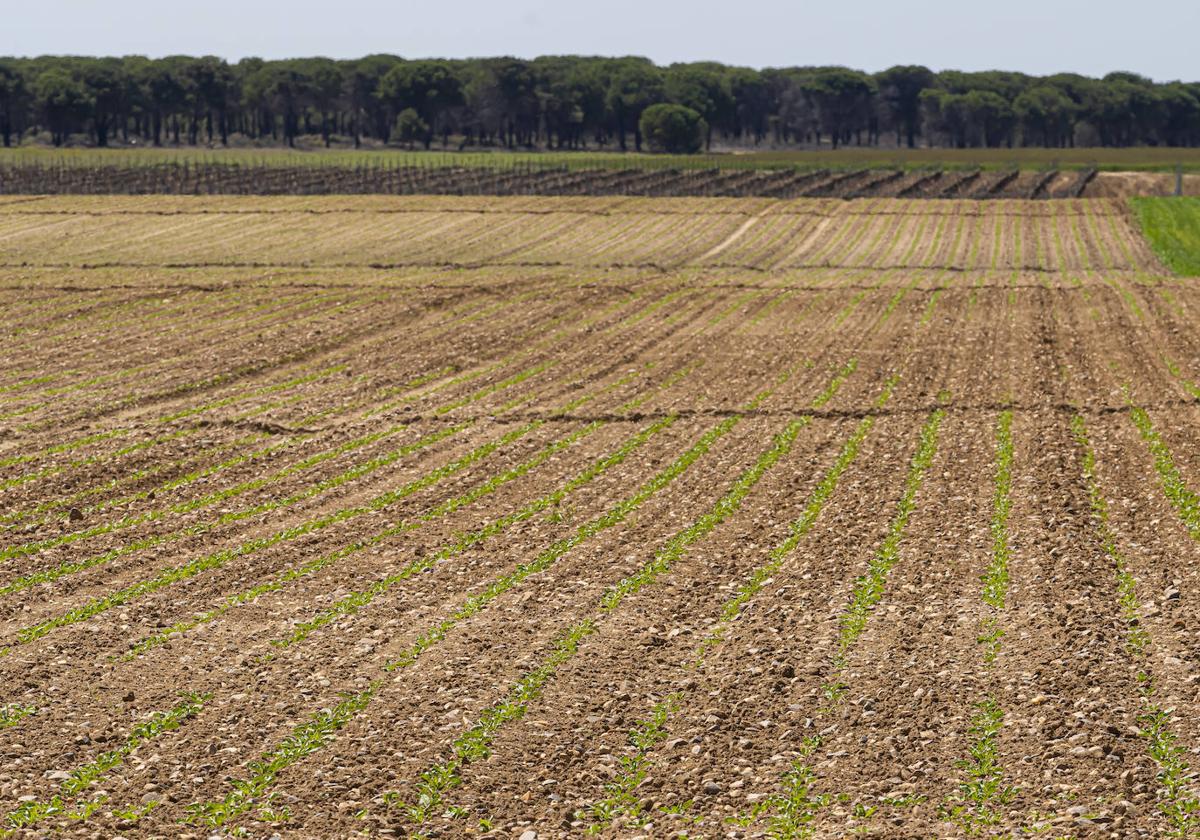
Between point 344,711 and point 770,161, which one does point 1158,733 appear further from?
point 770,161

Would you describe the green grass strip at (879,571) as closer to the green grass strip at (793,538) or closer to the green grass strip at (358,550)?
the green grass strip at (793,538)

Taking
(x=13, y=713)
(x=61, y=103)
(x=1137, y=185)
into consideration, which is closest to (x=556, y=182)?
(x=1137, y=185)

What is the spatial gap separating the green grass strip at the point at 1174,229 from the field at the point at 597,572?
57.7 feet

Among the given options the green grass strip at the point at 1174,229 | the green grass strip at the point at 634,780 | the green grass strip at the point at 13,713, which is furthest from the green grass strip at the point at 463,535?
the green grass strip at the point at 1174,229

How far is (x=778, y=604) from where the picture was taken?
52.5 ft

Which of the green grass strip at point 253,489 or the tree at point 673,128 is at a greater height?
the tree at point 673,128

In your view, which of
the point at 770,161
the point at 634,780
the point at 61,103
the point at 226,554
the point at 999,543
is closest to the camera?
the point at 634,780

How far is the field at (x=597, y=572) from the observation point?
1164 centimetres

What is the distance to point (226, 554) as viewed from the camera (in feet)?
59.1

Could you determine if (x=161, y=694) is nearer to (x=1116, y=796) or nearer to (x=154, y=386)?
(x=1116, y=796)

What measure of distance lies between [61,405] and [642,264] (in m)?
30.4

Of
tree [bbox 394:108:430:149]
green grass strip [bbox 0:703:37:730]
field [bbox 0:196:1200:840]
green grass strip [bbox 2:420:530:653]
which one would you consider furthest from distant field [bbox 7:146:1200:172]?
green grass strip [bbox 0:703:37:730]

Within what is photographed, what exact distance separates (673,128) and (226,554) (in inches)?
6270

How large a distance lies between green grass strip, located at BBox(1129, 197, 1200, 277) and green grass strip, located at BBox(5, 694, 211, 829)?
46.1 metres
